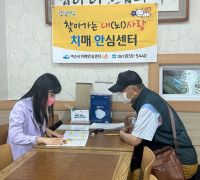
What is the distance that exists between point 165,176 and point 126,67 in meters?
1.35

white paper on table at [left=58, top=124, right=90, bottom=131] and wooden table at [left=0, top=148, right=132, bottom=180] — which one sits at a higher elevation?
white paper on table at [left=58, top=124, right=90, bottom=131]

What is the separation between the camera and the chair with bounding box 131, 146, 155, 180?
4.16ft

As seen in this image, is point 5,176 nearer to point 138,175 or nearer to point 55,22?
point 138,175

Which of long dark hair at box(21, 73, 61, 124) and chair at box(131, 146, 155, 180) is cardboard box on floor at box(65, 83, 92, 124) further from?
chair at box(131, 146, 155, 180)

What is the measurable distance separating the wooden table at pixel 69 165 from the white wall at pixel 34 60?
1.26m

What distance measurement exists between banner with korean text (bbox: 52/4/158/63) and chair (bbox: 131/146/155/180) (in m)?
1.24

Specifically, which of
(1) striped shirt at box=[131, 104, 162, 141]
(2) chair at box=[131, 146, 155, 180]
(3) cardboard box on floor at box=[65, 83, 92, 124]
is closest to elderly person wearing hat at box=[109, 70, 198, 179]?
→ (1) striped shirt at box=[131, 104, 162, 141]

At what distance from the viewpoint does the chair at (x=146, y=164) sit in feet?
4.16

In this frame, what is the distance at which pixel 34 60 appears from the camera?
2842mm

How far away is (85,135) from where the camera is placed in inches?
78.4

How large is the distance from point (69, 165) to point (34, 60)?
68.3 inches

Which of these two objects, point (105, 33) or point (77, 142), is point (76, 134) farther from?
point (105, 33)

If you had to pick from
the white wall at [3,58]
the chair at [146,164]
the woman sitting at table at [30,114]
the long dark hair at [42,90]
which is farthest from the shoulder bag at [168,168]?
the white wall at [3,58]

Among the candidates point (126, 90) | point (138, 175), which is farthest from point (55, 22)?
point (138, 175)
